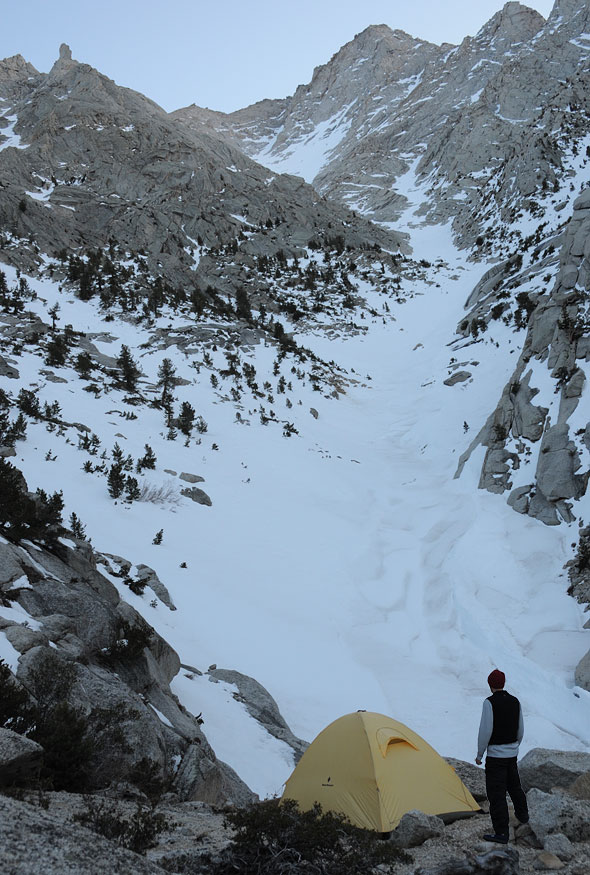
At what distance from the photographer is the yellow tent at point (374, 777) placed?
Result: 192 inches

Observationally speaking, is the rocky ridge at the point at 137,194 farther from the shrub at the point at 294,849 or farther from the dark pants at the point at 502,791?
the dark pants at the point at 502,791

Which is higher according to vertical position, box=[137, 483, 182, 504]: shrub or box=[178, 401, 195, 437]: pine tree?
box=[178, 401, 195, 437]: pine tree

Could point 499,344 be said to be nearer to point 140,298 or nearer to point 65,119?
point 140,298

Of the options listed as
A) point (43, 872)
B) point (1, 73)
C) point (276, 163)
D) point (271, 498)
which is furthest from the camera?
point (276, 163)

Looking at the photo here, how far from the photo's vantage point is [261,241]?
51562 mm

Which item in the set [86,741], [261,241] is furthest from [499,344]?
[261,241]

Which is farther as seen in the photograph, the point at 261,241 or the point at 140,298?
the point at 261,241

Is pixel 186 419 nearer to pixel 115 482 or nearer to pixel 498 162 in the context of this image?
pixel 115 482

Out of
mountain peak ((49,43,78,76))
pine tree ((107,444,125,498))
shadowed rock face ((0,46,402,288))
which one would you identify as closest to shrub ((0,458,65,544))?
pine tree ((107,444,125,498))

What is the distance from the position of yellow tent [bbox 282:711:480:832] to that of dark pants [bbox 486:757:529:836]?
3.00 feet

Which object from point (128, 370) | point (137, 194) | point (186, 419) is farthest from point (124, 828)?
point (137, 194)

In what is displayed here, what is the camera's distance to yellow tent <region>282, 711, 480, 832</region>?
4.89 meters

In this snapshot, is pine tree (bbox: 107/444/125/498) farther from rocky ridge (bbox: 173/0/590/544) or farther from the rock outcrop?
rocky ridge (bbox: 173/0/590/544)

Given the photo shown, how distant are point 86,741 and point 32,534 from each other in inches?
147
